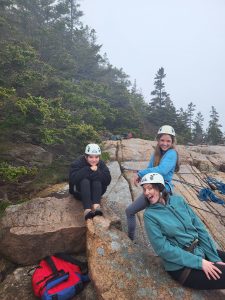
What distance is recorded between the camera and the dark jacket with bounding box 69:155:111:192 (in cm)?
609

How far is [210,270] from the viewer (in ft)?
12.6

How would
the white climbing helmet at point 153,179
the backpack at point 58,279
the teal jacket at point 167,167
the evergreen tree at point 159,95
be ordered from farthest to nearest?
1. the evergreen tree at point 159,95
2. the teal jacket at point 167,167
3. the backpack at point 58,279
4. the white climbing helmet at point 153,179

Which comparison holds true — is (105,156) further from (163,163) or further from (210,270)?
(210,270)

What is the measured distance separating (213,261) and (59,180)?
6.43 meters

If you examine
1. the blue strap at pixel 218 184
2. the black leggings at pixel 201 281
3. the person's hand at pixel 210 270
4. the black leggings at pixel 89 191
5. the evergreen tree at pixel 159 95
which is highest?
the evergreen tree at pixel 159 95

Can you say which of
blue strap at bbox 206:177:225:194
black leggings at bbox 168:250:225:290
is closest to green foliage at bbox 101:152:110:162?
blue strap at bbox 206:177:225:194

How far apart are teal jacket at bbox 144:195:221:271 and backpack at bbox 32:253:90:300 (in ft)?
5.40

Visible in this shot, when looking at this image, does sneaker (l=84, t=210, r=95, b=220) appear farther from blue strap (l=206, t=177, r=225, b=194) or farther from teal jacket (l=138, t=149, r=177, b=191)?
blue strap (l=206, t=177, r=225, b=194)

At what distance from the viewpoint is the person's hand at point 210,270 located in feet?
12.6

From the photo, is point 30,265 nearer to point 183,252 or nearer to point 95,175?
point 95,175

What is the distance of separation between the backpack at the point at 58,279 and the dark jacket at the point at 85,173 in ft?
5.72

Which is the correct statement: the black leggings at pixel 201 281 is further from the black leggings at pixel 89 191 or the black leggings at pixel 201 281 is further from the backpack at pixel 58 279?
the black leggings at pixel 89 191

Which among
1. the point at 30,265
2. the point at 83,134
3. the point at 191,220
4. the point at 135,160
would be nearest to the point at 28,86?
the point at 83,134

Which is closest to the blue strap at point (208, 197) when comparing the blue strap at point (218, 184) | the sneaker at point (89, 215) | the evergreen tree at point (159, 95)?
the blue strap at point (218, 184)
